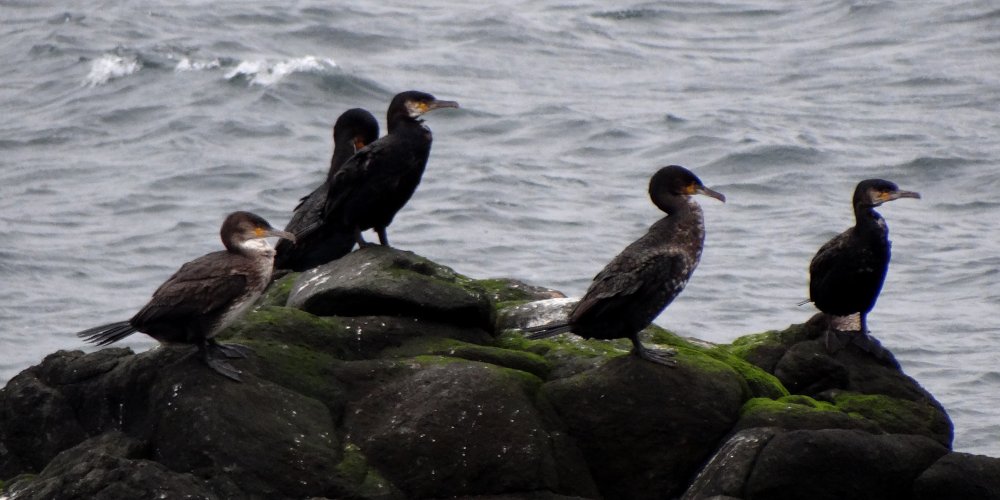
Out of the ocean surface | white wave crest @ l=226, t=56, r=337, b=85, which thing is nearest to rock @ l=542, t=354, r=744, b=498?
the ocean surface

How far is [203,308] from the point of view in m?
7.35

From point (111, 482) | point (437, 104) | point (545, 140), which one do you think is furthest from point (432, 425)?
point (545, 140)

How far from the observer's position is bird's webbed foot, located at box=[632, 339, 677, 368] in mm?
7883

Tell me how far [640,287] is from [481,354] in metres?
0.88

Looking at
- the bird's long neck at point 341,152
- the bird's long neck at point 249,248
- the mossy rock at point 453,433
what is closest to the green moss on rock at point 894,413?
the mossy rock at point 453,433

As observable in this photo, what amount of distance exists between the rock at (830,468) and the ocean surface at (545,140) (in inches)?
228

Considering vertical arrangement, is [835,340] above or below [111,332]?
below

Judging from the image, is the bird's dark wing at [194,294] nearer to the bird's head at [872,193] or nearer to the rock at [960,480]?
the rock at [960,480]

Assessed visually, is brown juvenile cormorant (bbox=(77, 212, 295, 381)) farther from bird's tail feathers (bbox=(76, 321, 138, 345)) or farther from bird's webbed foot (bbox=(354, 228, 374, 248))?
bird's webbed foot (bbox=(354, 228, 374, 248))

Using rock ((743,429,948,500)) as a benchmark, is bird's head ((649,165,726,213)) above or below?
above

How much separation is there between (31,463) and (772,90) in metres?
18.7

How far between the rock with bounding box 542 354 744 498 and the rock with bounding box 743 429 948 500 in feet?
1.69

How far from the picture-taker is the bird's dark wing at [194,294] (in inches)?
289

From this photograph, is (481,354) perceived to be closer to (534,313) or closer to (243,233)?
(534,313)
